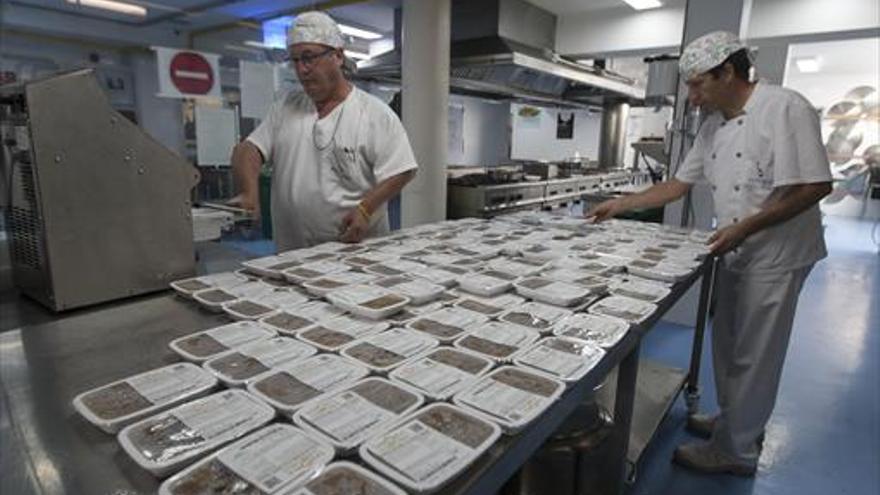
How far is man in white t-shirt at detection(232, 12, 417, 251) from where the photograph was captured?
73.4 inches

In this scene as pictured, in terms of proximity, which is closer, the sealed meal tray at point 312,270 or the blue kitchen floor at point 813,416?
the sealed meal tray at point 312,270

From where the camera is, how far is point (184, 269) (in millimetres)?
1387

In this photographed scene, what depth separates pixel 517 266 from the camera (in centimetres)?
156

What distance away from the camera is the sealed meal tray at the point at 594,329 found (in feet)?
3.33

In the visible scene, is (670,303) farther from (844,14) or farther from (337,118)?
(844,14)

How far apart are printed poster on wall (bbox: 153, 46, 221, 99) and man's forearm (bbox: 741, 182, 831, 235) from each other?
560 cm

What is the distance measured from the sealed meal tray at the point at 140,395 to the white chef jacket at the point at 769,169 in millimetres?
1838

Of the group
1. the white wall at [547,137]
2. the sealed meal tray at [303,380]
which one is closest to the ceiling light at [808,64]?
the white wall at [547,137]

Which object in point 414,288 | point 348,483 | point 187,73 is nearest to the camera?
point 348,483

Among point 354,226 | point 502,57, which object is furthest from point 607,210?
point 502,57

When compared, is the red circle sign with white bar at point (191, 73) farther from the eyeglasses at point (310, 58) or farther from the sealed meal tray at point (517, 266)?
the sealed meal tray at point (517, 266)

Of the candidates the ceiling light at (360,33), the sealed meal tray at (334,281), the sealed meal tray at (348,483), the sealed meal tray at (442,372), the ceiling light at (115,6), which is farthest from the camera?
the ceiling light at (360,33)

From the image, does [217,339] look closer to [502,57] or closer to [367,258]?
[367,258]

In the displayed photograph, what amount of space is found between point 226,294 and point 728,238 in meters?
1.66
